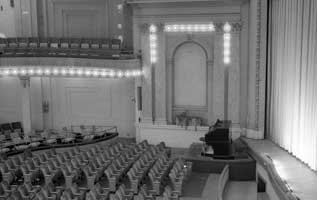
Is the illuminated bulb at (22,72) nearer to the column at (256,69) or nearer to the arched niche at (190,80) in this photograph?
the arched niche at (190,80)

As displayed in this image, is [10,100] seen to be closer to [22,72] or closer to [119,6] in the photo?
[22,72]

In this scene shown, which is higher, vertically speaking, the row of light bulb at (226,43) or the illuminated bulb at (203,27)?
the illuminated bulb at (203,27)

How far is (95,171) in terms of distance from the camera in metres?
11.0

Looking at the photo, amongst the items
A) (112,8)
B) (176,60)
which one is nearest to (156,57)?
(176,60)

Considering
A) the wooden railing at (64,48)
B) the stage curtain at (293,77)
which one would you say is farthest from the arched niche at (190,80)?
the stage curtain at (293,77)

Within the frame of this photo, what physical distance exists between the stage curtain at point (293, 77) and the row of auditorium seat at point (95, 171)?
3.33 meters

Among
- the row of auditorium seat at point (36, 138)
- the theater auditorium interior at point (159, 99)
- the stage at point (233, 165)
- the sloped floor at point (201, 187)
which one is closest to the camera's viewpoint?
the sloped floor at point (201, 187)

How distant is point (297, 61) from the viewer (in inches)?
453

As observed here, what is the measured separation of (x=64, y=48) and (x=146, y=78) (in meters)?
3.50

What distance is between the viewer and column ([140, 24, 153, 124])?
1573 cm

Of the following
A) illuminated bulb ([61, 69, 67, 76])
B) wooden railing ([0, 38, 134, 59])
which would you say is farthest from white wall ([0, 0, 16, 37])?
illuminated bulb ([61, 69, 67, 76])

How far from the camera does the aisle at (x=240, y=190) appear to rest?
413 inches

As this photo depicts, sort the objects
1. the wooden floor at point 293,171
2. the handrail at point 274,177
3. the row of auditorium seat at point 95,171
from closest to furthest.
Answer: the handrail at point 274,177, the wooden floor at point 293,171, the row of auditorium seat at point 95,171

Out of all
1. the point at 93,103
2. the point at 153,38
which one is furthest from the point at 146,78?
the point at 93,103
